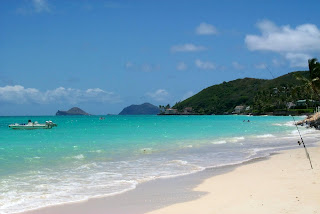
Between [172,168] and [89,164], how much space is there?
14.0ft

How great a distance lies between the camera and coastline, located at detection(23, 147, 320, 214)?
27.8 ft

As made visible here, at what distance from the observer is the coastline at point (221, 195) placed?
8.47 m

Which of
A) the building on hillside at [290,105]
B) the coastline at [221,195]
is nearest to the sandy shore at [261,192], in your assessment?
the coastline at [221,195]

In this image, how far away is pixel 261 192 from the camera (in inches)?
391

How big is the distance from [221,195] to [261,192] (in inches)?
45.1

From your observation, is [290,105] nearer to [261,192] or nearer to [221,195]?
[261,192]

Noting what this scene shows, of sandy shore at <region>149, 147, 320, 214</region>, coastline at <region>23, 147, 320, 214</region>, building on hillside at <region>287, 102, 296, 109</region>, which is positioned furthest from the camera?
building on hillside at <region>287, 102, 296, 109</region>

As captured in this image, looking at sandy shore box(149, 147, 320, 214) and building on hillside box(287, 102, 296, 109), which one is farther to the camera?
building on hillside box(287, 102, 296, 109)

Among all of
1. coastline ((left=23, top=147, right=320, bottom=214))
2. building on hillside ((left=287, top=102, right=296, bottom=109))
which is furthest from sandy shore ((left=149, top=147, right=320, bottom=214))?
building on hillside ((left=287, top=102, right=296, bottom=109))

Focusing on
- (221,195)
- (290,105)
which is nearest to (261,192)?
(221,195)

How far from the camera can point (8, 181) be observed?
1261 centimetres

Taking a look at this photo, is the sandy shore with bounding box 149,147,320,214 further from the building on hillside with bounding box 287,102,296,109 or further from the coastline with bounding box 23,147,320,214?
the building on hillside with bounding box 287,102,296,109

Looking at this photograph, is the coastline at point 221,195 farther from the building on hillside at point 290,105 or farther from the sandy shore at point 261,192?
the building on hillside at point 290,105

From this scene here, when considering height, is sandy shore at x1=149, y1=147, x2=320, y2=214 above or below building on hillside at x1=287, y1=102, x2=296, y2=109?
below
